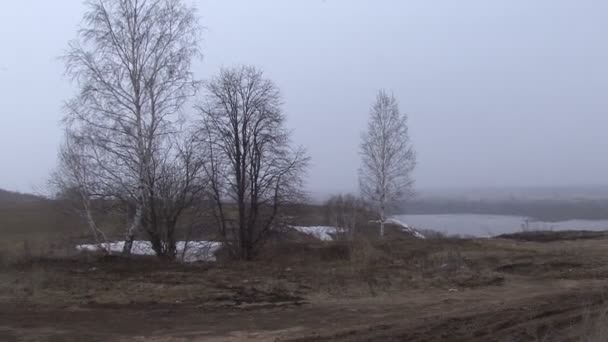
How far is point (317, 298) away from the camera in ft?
47.3

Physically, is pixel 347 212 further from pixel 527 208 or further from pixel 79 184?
pixel 527 208

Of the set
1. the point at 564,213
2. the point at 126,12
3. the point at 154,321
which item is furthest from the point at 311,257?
the point at 564,213

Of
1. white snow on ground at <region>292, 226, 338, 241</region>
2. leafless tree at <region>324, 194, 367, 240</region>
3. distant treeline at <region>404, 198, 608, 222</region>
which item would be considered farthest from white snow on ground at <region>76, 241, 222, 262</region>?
distant treeline at <region>404, 198, 608, 222</region>

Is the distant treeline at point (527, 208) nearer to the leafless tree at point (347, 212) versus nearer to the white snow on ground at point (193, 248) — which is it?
the leafless tree at point (347, 212)

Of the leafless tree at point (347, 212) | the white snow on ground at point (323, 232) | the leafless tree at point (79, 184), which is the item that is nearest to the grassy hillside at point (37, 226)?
the leafless tree at point (79, 184)

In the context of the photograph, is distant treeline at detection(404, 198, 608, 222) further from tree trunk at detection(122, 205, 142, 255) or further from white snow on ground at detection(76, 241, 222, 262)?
tree trunk at detection(122, 205, 142, 255)

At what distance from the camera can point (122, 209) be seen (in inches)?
971

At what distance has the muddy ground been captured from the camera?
35.2ft

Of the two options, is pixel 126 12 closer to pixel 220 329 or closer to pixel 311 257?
pixel 311 257

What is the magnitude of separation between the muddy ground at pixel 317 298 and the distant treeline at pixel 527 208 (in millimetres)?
39172

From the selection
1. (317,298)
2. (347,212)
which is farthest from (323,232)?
(317,298)

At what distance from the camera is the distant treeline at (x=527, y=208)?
65.3 metres

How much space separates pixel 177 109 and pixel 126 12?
3532 mm

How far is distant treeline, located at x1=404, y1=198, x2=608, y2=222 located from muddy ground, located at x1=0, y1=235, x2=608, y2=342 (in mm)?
39172
